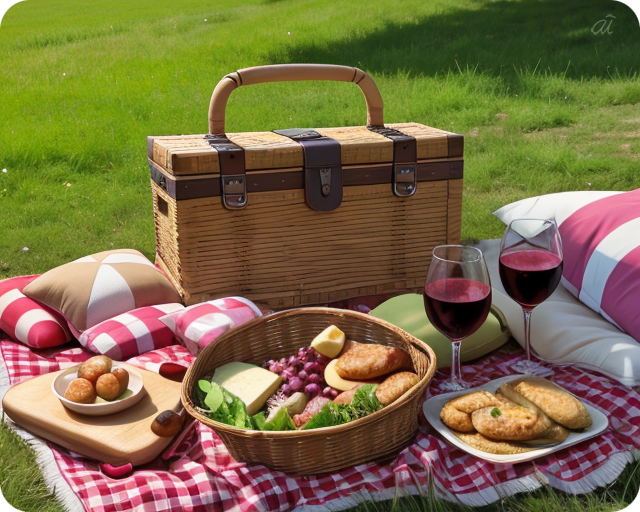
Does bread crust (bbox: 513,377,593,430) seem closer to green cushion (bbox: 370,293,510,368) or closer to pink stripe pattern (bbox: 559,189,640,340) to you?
green cushion (bbox: 370,293,510,368)

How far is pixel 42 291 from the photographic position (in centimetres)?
265

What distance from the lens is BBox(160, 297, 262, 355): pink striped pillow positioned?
7.46 ft

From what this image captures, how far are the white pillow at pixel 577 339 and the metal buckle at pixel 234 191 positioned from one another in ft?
3.22

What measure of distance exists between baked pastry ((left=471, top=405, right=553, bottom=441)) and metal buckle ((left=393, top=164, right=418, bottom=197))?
1.20m

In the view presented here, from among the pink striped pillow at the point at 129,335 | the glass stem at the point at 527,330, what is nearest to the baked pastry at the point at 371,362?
the glass stem at the point at 527,330

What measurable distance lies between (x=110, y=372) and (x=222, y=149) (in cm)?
91

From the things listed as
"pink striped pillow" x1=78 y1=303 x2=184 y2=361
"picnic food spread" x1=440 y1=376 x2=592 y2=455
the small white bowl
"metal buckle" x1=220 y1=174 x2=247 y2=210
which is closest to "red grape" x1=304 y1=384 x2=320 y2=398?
"picnic food spread" x1=440 y1=376 x2=592 y2=455

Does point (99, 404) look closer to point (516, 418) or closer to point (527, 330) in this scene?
point (516, 418)

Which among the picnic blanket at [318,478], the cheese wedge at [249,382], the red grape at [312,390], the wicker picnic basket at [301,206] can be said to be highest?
the wicker picnic basket at [301,206]

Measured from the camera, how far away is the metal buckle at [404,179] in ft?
9.03

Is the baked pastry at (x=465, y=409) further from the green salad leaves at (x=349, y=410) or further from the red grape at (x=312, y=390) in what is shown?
the red grape at (x=312, y=390)

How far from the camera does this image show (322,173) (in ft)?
8.66

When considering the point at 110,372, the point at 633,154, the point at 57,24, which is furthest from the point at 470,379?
the point at 57,24
